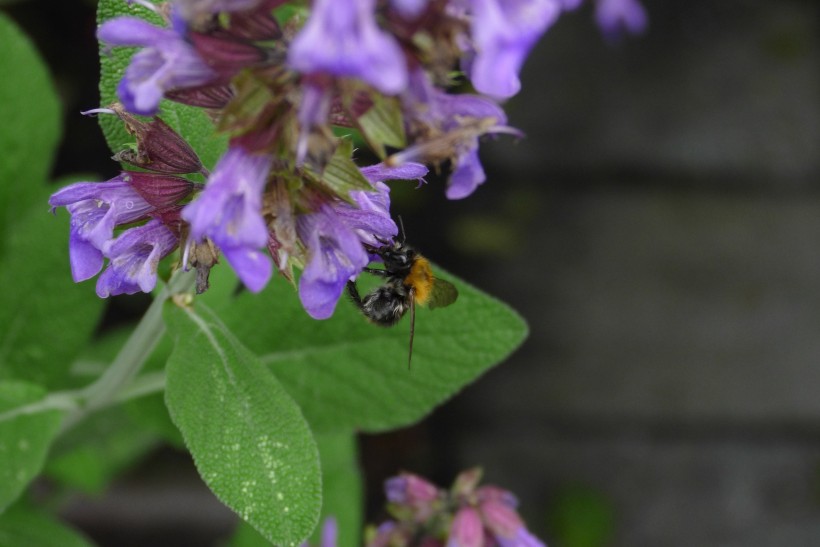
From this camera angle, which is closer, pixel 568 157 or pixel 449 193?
pixel 449 193

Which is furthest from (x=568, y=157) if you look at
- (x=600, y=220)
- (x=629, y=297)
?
(x=629, y=297)

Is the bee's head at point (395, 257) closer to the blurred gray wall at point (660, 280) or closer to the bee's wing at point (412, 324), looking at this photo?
the bee's wing at point (412, 324)

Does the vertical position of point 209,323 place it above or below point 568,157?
above

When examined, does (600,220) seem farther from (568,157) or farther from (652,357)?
(652,357)

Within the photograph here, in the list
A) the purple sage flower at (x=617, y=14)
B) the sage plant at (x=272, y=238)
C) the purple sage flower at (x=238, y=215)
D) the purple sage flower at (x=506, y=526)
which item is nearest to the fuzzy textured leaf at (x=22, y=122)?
the sage plant at (x=272, y=238)

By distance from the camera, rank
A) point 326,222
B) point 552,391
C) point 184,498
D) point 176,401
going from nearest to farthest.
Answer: point 326,222
point 176,401
point 184,498
point 552,391
